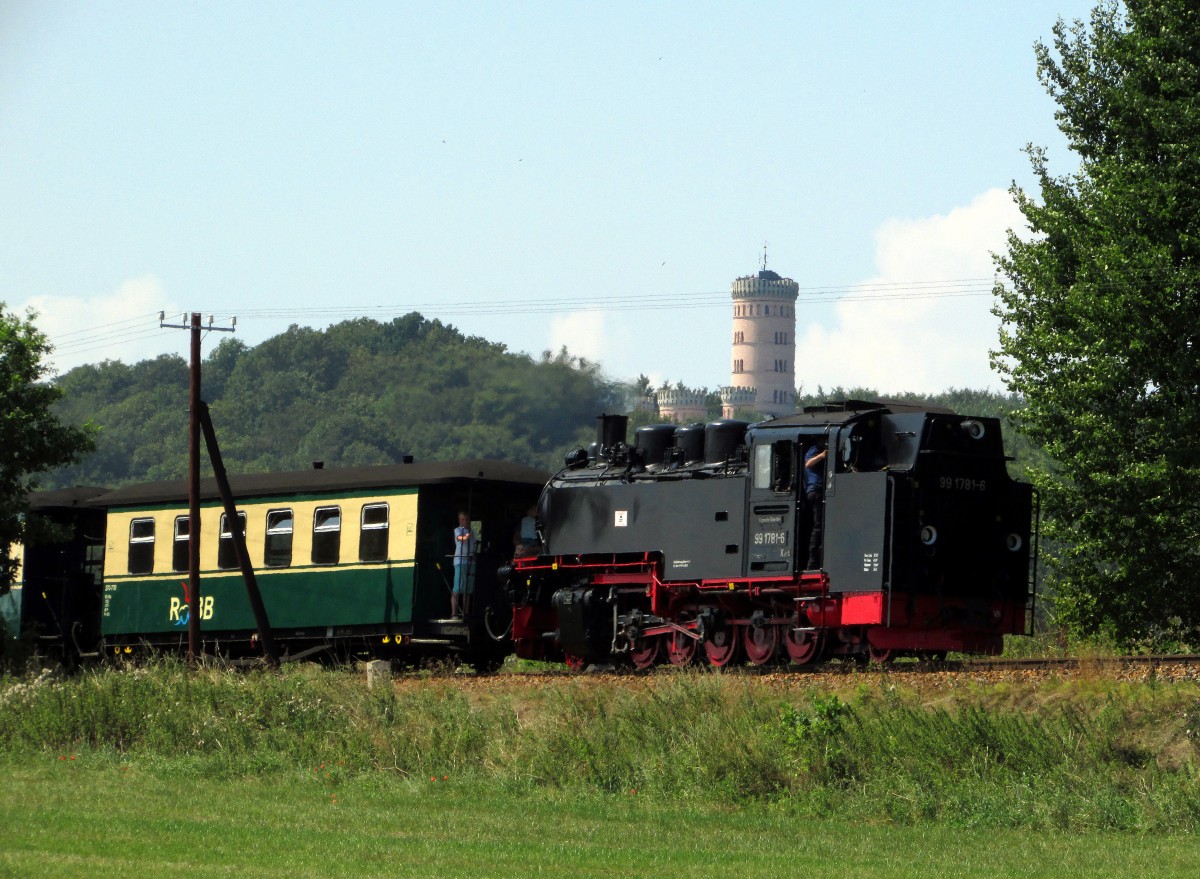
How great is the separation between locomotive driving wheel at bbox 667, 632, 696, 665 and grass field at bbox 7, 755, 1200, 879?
6184 millimetres

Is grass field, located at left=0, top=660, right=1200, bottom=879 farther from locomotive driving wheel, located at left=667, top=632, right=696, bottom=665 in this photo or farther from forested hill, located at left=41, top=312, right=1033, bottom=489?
forested hill, located at left=41, top=312, right=1033, bottom=489

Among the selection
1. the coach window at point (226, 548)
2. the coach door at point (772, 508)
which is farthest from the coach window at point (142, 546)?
the coach door at point (772, 508)

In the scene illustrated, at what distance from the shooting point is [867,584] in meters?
21.6

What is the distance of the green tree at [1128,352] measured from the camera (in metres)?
28.0

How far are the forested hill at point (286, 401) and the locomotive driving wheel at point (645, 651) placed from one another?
154 ft

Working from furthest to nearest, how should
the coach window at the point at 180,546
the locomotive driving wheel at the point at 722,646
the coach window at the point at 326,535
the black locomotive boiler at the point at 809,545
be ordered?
the coach window at the point at 180,546, the coach window at the point at 326,535, the locomotive driving wheel at the point at 722,646, the black locomotive boiler at the point at 809,545

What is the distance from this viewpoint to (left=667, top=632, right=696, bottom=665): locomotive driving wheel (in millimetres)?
24141

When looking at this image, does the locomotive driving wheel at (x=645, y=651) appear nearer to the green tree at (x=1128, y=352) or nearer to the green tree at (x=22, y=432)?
the green tree at (x=1128, y=352)

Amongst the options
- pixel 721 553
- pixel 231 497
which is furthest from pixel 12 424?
pixel 721 553

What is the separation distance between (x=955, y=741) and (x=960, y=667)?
12.1ft

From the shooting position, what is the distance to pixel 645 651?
2512 centimetres

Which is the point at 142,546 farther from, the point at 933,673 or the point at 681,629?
the point at 933,673

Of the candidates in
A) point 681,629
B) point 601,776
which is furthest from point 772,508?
point 601,776

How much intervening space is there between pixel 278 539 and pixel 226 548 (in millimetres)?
1571
